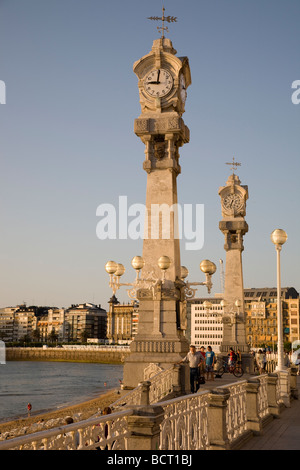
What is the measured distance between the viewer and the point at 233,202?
44062mm

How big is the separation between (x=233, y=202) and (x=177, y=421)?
120 ft

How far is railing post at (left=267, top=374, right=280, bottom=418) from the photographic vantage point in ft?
51.3

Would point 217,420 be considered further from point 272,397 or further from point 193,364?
point 193,364

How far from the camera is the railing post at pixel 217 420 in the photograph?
10.0m

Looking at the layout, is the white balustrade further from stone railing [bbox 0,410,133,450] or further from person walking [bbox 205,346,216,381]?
person walking [bbox 205,346,216,381]

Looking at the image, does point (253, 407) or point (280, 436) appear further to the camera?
point (253, 407)

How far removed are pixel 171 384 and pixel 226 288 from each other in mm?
25853

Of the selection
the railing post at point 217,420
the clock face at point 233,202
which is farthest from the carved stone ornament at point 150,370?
the clock face at point 233,202

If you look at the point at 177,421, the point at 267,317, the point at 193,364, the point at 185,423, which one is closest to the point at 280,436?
the point at 185,423

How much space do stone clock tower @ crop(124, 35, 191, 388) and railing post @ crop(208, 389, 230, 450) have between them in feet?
38.2

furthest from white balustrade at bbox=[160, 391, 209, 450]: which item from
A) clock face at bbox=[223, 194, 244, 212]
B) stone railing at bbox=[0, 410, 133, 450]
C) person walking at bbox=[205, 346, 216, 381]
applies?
clock face at bbox=[223, 194, 244, 212]

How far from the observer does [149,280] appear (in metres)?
22.8

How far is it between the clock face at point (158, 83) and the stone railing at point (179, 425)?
13955mm
